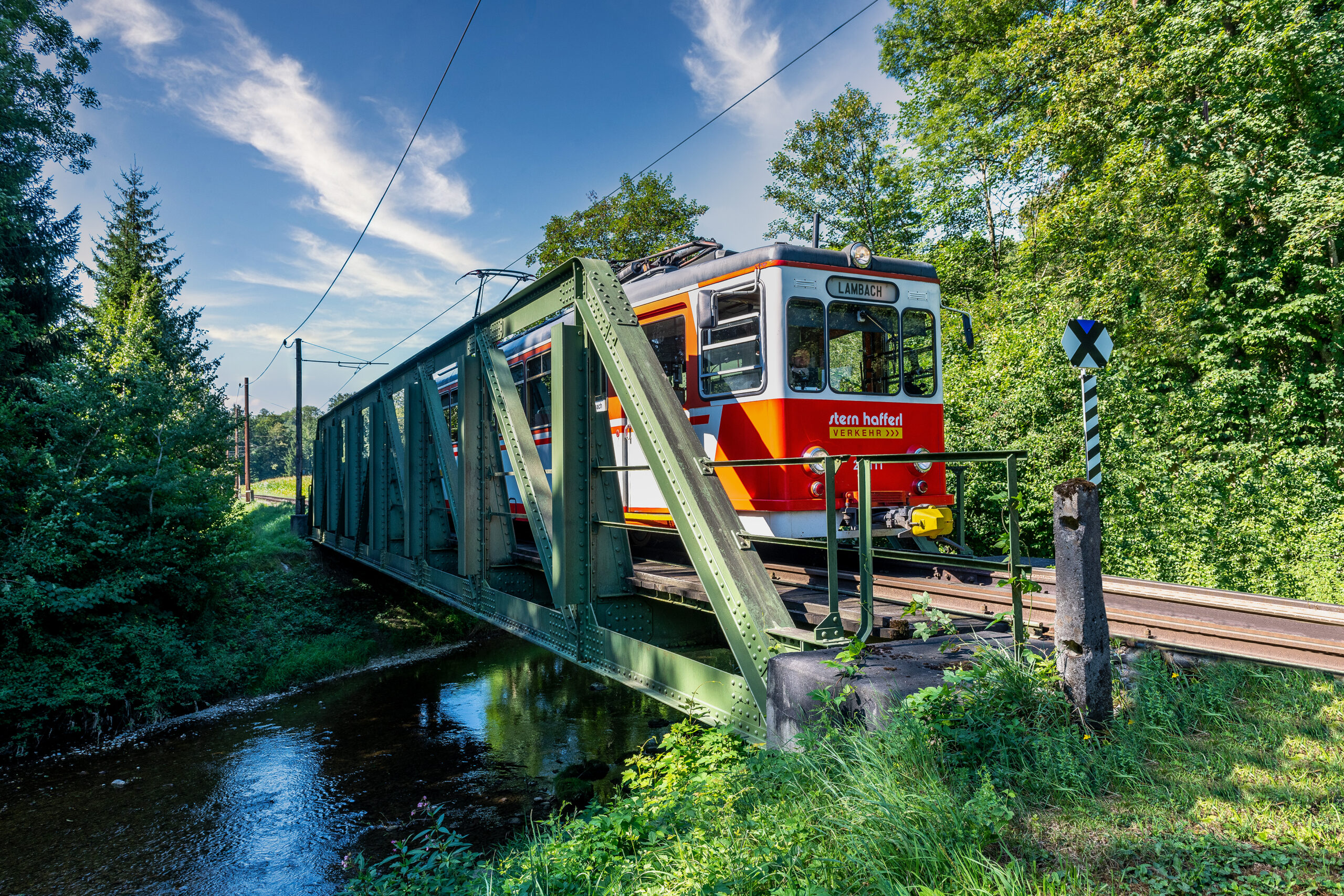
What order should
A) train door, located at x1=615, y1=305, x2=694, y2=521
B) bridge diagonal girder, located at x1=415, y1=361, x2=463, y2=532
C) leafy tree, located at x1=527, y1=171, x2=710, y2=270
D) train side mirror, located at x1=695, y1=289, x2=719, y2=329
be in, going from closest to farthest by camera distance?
train side mirror, located at x1=695, y1=289, x2=719, y2=329 < train door, located at x1=615, y1=305, x2=694, y2=521 < bridge diagonal girder, located at x1=415, y1=361, x2=463, y2=532 < leafy tree, located at x1=527, y1=171, x2=710, y2=270

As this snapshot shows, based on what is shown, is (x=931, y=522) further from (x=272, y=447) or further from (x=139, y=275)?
(x=272, y=447)

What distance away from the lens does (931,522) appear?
279 inches

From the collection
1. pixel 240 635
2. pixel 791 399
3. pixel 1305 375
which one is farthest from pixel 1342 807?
pixel 240 635

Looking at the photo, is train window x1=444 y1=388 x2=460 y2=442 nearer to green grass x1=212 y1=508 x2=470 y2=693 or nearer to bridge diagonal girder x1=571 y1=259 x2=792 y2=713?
green grass x1=212 y1=508 x2=470 y2=693

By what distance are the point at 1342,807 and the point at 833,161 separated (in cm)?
2282

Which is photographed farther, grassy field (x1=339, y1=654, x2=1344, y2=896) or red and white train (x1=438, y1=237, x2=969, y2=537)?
red and white train (x1=438, y1=237, x2=969, y2=537)

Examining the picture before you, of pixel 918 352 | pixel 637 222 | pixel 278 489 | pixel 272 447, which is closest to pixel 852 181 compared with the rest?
pixel 637 222

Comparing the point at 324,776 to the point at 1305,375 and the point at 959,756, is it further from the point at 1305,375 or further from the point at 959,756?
the point at 1305,375

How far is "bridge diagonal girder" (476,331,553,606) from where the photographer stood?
644 centimetres

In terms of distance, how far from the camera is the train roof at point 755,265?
23.5 feet

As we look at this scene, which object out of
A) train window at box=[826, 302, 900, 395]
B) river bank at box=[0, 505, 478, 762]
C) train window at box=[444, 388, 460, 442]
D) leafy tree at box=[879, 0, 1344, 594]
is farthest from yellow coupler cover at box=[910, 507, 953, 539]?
river bank at box=[0, 505, 478, 762]

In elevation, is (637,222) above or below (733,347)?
above

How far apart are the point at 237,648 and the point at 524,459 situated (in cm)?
1135

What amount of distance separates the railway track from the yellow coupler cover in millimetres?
471
